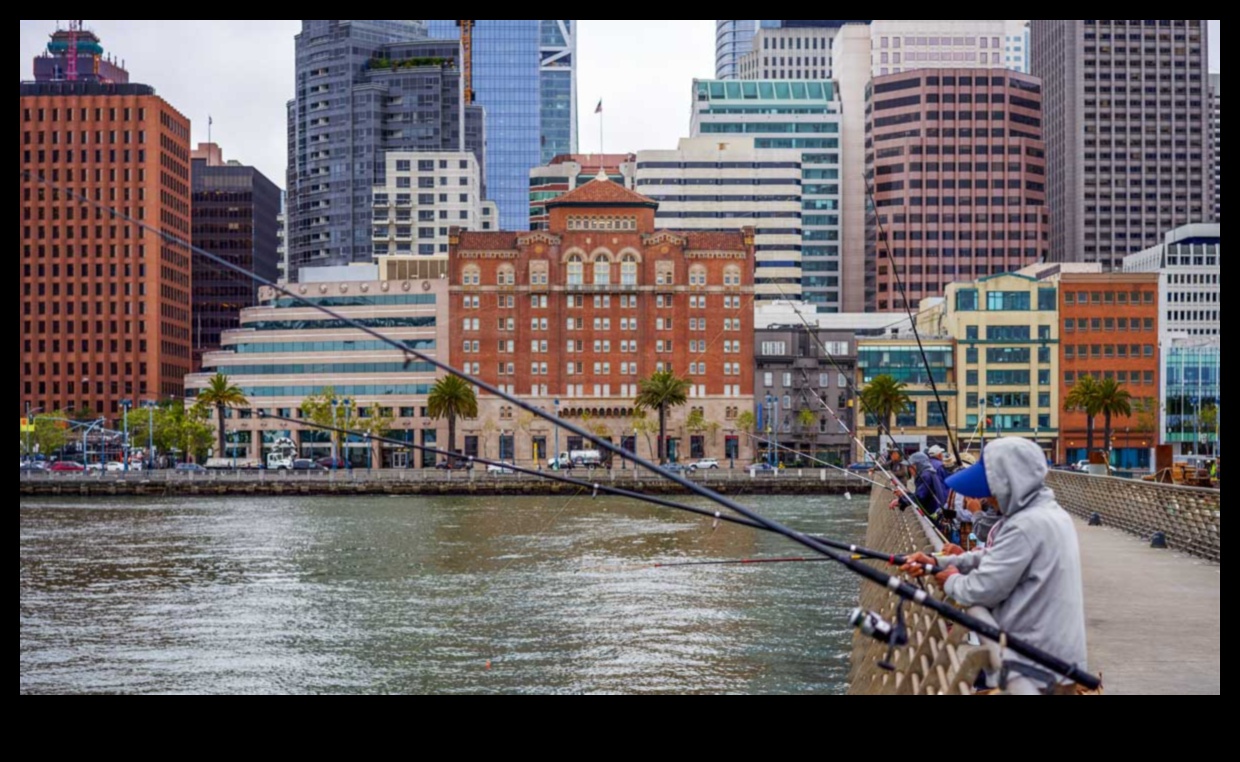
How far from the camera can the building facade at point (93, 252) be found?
142 m

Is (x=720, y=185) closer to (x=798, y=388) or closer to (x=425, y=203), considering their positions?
(x=425, y=203)

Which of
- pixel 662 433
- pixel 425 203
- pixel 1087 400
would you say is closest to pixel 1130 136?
pixel 425 203

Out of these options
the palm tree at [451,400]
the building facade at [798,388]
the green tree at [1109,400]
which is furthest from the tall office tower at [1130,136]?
the palm tree at [451,400]

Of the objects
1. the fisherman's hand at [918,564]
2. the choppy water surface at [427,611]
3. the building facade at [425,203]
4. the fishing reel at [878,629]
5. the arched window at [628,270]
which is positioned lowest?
the choppy water surface at [427,611]

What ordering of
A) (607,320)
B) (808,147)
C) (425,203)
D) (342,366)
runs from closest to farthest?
(607,320) < (342,366) < (425,203) < (808,147)

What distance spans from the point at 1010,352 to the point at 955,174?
5525 cm

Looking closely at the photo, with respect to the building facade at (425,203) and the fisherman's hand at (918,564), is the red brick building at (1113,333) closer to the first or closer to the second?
the building facade at (425,203)

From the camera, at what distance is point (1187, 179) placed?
18062 cm

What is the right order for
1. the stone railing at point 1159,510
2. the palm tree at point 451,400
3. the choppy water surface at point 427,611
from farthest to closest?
the palm tree at point 451,400 → the choppy water surface at point 427,611 → the stone railing at point 1159,510

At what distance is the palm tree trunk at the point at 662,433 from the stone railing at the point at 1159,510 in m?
63.0

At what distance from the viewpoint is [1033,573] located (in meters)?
6.49

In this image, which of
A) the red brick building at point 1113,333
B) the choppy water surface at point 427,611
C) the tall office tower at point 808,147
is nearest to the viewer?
the choppy water surface at point 427,611

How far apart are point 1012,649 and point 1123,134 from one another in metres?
187
